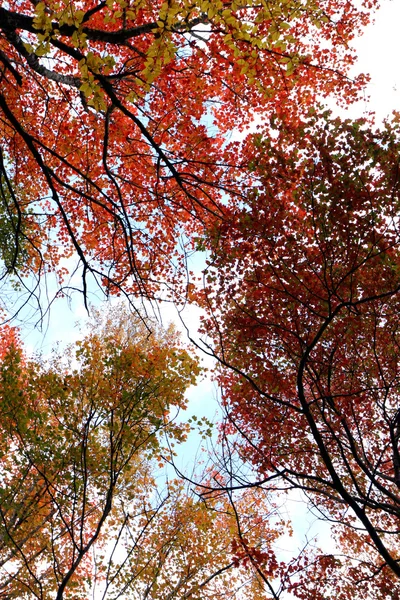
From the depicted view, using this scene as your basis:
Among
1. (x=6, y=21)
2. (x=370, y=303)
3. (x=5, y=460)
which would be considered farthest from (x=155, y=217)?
(x=5, y=460)

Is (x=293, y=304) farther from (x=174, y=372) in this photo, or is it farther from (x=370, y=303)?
(x=174, y=372)

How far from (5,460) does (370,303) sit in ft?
38.5

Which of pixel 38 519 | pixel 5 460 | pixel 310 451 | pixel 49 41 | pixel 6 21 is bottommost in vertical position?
pixel 310 451

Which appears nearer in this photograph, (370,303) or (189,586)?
(370,303)

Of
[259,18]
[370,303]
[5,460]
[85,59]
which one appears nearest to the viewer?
[85,59]

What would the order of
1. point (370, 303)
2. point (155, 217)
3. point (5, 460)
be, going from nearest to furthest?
point (370, 303) < point (155, 217) < point (5, 460)

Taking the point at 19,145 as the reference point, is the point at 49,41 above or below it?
below

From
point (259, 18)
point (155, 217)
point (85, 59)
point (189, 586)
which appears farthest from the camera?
point (155, 217)

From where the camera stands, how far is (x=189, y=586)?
9.93 metres

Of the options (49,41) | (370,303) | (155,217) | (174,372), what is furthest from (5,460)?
(49,41)

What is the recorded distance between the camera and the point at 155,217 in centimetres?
1077

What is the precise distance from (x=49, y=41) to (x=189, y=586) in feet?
37.5

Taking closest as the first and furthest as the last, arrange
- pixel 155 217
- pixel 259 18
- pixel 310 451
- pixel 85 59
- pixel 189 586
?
1. pixel 85 59
2. pixel 259 18
3. pixel 310 451
4. pixel 189 586
5. pixel 155 217

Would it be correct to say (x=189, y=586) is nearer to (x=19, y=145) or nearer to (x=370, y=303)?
(x=370, y=303)
